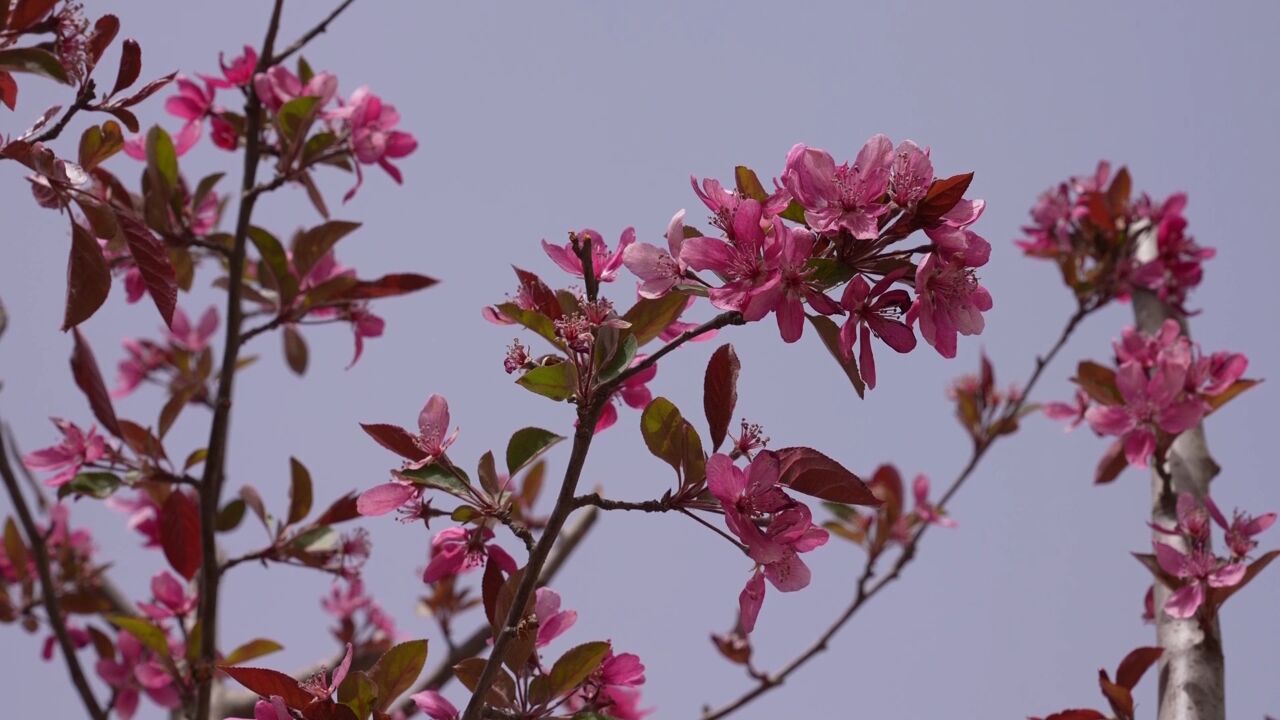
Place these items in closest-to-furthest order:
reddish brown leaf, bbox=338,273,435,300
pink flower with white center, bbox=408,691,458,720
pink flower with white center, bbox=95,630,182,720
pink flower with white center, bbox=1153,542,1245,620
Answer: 1. pink flower with white center, bbox=408,691,458,720
2. pink flower with white center, bbox=1153,542,1245,620
3. reddish brown leaf, bbox=338,273,435,300
4. pink flower with white center, bbox=95,630,182,720

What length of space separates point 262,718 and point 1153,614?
161cm

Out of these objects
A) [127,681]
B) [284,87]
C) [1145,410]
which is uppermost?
[284,87]

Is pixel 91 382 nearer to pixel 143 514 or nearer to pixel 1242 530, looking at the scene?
pixel 143 514

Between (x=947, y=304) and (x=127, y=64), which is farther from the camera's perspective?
(x=127, y=64)

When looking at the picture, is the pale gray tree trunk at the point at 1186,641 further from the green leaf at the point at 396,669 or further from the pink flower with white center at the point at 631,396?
the green leaf at the point at 396,669

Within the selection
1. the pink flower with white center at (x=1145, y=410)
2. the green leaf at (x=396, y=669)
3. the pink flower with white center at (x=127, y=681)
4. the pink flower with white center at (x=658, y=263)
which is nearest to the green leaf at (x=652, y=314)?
the pink flower with white center at (x=658, y=263)

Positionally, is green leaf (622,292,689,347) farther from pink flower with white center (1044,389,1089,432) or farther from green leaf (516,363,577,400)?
pink flower with white center (1044,389,1089,432)

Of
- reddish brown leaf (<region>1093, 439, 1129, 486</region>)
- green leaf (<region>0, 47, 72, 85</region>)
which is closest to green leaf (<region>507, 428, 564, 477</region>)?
green leaf (<region>0, 47, 72, 85</region>)

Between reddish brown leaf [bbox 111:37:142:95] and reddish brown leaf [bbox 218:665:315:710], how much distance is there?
0.74 meters

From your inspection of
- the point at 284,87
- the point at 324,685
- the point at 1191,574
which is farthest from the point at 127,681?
the point at 1191,574

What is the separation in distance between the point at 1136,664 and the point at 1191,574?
172 millimetres

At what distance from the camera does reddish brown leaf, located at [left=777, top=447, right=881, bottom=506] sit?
1049 millimetres

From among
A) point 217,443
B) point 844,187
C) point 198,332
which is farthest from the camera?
point 198,332

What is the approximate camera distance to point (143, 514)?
248 cm
